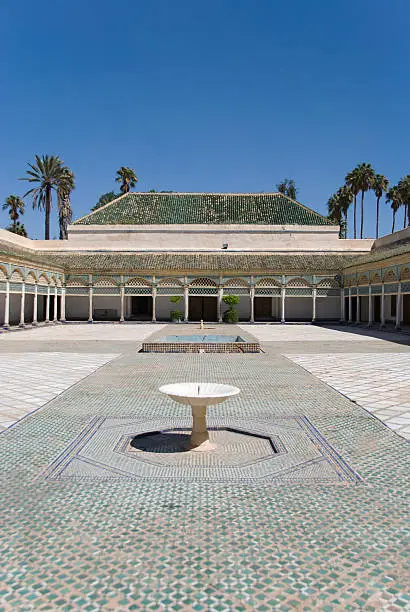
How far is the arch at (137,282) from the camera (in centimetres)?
2955

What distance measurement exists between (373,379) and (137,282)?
21.8 m

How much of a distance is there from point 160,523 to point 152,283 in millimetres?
26424

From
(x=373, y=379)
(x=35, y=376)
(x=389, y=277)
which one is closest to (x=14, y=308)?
(x=35, y=376)

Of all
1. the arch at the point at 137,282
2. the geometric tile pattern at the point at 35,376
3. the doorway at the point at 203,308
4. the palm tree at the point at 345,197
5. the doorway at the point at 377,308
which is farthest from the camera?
the palm tree at the point at 345,197

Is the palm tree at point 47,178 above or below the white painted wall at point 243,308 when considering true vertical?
above

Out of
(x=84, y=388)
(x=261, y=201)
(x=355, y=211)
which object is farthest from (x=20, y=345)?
(x=355, y=211)

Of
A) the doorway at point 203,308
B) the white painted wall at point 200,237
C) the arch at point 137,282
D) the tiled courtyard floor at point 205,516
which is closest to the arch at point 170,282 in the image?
the arch at point 137,282

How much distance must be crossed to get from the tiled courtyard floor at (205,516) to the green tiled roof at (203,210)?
29.3m

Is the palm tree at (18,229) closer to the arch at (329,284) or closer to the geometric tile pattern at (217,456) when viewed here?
the arch at (329,284)

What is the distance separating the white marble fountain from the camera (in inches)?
197

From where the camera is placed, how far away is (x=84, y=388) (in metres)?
8.34

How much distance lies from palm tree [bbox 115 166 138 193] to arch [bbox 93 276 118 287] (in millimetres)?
23029

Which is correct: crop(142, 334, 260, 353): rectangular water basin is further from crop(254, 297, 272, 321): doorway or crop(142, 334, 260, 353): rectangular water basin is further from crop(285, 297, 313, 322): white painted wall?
crop(254, 297, 272, 321): doorway

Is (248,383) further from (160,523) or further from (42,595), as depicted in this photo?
(42,595)
